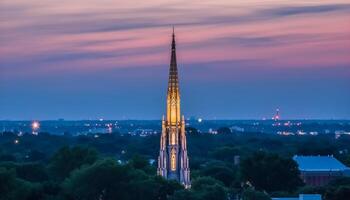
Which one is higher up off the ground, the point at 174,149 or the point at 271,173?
the point at 174,149

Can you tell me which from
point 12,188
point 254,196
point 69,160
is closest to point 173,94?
point 254,196

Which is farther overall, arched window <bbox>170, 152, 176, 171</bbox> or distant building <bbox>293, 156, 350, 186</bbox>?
distant building <bbox>293, 156, 350, 186</bbox>

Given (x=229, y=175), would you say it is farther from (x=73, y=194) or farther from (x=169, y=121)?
(x=73, y=194)

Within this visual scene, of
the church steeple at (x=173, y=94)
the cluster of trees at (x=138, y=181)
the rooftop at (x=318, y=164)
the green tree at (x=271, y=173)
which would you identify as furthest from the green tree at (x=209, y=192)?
the rooftop at (x=318, y=164)

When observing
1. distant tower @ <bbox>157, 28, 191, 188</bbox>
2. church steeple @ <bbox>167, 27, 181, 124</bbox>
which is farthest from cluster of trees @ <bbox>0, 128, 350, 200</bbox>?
church steeple @ <bbox>167, 27, 181, 124</bbox>

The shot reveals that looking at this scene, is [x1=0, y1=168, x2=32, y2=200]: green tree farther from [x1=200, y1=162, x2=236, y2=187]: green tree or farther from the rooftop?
the rooftop

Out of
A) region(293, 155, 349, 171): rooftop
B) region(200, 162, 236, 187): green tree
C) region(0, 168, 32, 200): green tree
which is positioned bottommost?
region(0, 168, 32, 200): green tree

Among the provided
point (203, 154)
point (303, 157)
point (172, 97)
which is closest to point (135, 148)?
point (203, 154)

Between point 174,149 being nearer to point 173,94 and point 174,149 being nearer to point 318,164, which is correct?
point 173,94
